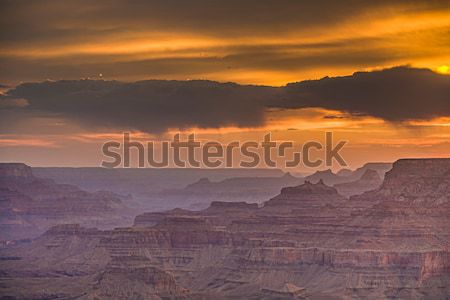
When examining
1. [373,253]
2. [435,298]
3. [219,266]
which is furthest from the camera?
[219,266]

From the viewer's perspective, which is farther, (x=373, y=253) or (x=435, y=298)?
(x=373, y=253)

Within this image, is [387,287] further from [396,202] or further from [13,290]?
[13,290]

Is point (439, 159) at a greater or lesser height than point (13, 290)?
greater

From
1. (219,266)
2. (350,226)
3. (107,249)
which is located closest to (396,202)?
(350,226)

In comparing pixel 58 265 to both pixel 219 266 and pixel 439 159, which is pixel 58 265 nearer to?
pixel 219 266

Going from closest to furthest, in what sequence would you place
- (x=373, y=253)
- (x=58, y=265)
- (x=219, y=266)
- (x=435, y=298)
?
1. (x=435, y=298)
2. (x=373, y=253)
3. (x=219, y=266)
4. (x=58, y=265)

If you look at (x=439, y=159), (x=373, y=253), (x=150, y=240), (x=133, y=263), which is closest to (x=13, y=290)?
(x=133, y=263)
